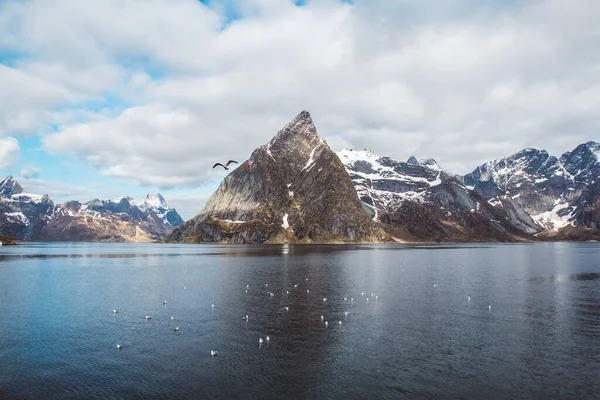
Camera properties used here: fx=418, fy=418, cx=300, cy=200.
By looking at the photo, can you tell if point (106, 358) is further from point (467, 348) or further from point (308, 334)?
point (467, 348)

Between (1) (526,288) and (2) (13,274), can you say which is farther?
(2) (13,274)

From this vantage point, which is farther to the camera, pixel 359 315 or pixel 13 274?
pixel 13 274

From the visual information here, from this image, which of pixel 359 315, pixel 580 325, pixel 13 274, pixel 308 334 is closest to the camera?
pixel 308 334

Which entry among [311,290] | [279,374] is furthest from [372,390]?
[311,290]

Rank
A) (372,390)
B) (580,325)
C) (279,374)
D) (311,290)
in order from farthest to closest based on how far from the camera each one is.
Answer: (311,290)
(580,325)
(279,374)
(372,390)

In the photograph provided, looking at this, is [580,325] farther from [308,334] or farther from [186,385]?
[186,385]

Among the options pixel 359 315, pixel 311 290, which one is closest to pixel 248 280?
pixel 311 290
